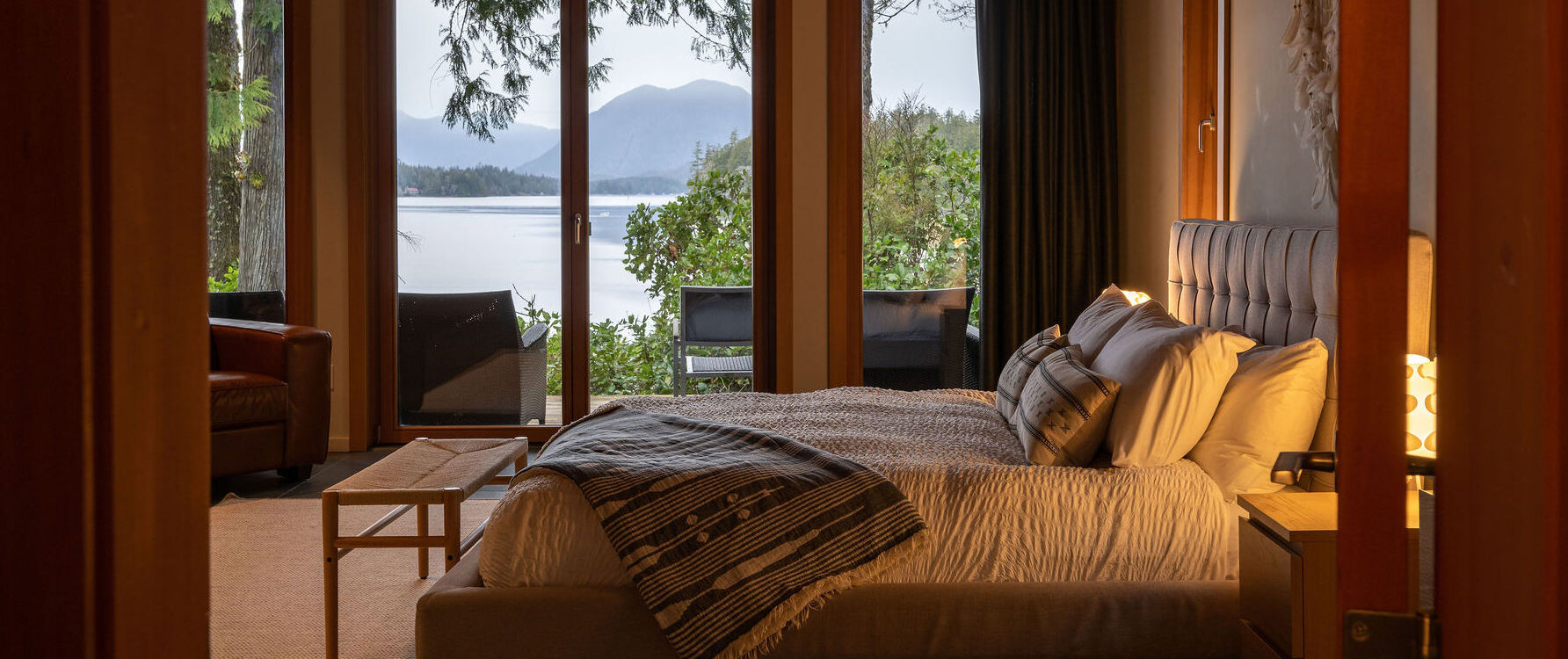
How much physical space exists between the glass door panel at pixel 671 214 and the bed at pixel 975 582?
10.6 feet

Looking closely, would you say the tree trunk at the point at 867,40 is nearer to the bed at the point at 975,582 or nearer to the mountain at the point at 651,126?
the mountain at the point at 651,126

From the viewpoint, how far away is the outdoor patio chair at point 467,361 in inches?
221

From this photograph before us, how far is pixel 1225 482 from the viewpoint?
95.6 inches

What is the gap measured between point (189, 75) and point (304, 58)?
5.19m

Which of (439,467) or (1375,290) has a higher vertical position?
(1375,290)

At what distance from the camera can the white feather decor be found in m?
2.88

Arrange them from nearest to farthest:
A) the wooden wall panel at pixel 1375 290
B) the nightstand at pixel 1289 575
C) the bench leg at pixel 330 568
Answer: the wooden wall panel at pixel 1375 290 → the nightstand at pixel 1289 575 → the bench leg at pixel 330 568

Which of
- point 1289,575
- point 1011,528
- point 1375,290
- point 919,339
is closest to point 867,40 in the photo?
point 919,339

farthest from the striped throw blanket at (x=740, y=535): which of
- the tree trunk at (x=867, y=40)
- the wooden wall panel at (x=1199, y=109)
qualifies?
the tree trunk at (x=867, y=40)

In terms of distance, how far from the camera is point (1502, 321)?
2.08ft

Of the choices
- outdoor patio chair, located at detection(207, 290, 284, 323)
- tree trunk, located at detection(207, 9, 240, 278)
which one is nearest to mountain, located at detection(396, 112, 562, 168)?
tree trunk, located at detection(207, 9, 240, 278)

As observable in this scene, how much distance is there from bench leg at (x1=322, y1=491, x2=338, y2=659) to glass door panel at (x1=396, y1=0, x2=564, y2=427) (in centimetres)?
298

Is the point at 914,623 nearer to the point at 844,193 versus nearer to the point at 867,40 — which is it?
the point at 844,193

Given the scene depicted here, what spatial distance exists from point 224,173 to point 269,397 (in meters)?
1.44
